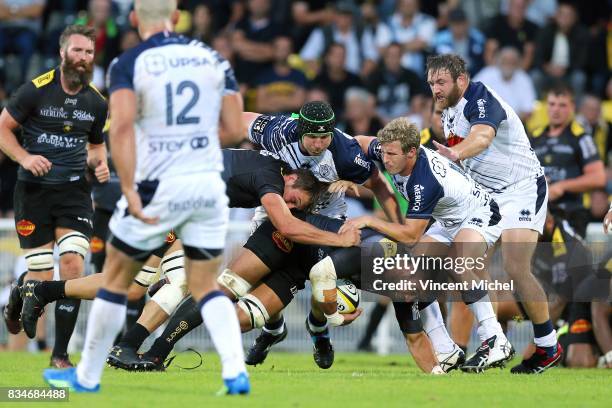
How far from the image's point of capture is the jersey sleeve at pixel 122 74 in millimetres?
7359

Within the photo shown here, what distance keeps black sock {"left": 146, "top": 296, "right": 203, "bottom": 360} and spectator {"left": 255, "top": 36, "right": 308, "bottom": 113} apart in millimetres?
7929

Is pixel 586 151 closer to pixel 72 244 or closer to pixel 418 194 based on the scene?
pixel 418 194

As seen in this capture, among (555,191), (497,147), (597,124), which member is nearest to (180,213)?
(497,147)

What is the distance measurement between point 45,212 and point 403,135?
3.59 meters

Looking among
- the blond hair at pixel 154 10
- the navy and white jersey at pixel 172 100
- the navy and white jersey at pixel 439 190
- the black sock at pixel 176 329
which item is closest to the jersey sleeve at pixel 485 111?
the navy and white jersey at pixel 439 190

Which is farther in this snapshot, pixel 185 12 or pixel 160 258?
pixel 185 12

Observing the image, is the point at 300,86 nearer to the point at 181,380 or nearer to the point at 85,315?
the point at 85,315

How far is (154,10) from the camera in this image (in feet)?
24.9

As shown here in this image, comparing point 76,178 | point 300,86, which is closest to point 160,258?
point 76,178

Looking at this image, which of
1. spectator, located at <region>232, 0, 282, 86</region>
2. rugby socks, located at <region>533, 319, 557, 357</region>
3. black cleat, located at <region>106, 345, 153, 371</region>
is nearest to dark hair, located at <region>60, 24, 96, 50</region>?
black cleat, located at <region>106, 345, 153, 371</region>

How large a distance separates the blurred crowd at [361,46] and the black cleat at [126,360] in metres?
7.72

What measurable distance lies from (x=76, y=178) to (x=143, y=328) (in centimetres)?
203

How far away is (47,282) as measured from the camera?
10.5 metres

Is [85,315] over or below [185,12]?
below
